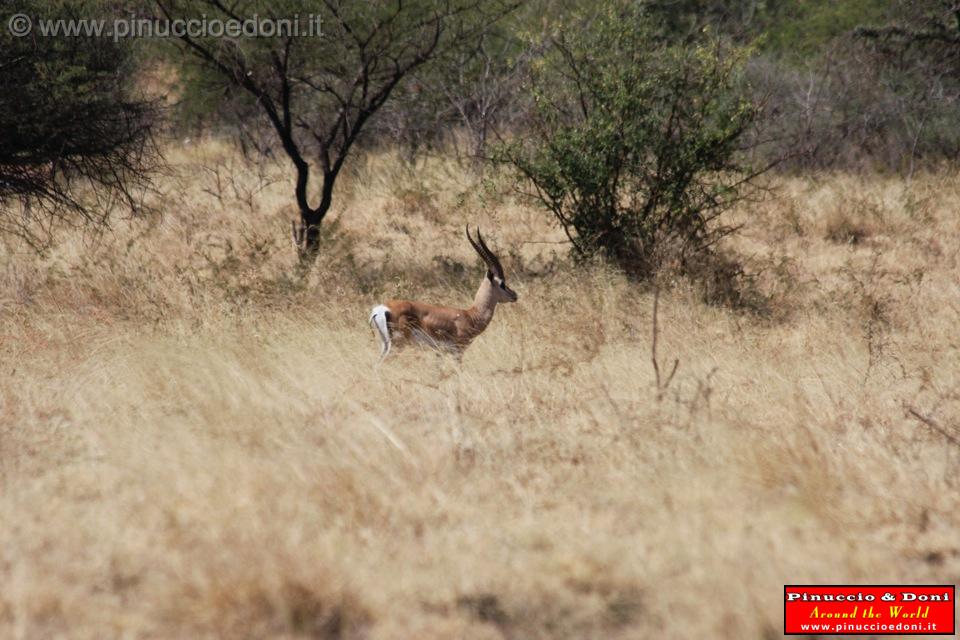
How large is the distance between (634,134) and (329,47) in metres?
3.59

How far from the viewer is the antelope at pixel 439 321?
255 inches

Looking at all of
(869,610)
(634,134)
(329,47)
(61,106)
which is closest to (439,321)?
(634,134)

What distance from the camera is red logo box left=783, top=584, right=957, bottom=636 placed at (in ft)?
10.6

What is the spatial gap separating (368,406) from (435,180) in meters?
8.63

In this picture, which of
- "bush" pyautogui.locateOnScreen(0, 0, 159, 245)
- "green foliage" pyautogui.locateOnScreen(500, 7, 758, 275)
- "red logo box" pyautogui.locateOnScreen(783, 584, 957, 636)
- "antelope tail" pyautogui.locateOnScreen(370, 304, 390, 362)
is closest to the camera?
A: "red logo box" pyautogui.locateOnScreen(783, 584, 957, 636)

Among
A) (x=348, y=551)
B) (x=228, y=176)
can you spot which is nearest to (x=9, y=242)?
(x=228, y=176)

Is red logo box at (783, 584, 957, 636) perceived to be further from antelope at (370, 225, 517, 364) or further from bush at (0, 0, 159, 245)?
bush at (0, 0, 159, 245)

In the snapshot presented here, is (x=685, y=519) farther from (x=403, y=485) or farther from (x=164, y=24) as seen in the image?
(x=164, y=24)

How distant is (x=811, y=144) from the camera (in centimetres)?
1568

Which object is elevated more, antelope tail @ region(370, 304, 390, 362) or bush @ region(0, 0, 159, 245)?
bush @ region(0, 0, 159, 245)

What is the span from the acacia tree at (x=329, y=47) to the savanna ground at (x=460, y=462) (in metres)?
2.35

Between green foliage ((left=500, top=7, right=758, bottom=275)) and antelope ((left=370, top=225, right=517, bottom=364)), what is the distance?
8.93 ft

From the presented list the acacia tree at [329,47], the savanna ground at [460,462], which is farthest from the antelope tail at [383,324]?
the acacia tree at [329,47]

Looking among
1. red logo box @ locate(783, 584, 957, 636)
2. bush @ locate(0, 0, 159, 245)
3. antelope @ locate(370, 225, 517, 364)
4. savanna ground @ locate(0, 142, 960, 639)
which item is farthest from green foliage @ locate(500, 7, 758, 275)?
red logo box @ locate(783, 584, 957, 636)
